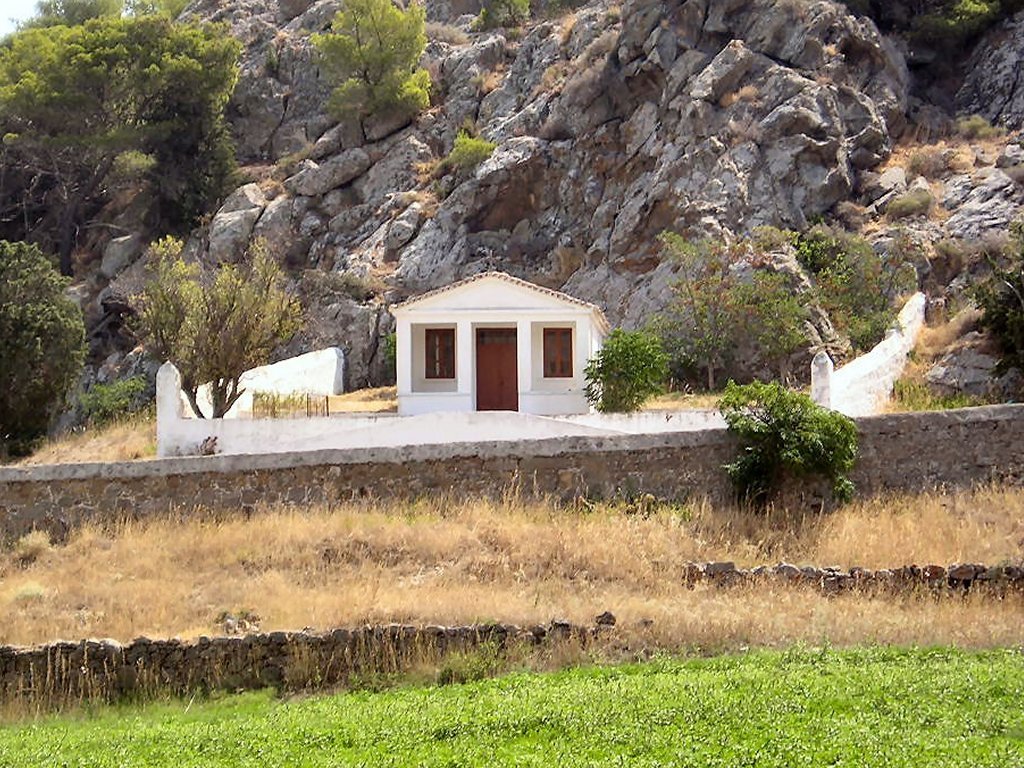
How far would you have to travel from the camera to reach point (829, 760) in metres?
7.07

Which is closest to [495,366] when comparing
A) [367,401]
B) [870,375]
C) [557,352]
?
[557,352]

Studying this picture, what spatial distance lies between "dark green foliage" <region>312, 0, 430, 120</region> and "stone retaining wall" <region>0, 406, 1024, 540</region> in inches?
1315

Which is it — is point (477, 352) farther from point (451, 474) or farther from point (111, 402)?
point (451, 474)

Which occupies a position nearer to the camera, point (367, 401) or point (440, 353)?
A: point (440, 353)

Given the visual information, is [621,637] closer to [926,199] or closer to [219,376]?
[219,376]

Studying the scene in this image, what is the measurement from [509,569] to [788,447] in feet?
15.5

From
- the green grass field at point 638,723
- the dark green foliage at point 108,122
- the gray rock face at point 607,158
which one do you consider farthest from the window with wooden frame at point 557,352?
the dark green foliage at point 108,122

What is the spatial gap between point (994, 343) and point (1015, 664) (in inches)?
643

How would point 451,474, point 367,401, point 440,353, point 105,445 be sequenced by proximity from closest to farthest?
point 451,474
point 105,445
point 440,353
point 367,401

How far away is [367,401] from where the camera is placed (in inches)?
1238

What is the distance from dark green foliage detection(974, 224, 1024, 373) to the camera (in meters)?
22.3

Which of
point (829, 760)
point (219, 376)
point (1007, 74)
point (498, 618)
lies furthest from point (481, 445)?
point (1007, 74)

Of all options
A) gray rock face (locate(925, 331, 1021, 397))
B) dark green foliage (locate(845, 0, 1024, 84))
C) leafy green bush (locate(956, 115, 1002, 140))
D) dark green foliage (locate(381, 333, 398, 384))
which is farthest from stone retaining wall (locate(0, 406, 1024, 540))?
dark green foliage (locate(845, 0, 1024, 84))

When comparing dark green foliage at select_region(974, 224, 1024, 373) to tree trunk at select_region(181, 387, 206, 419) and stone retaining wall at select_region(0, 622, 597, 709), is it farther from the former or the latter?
tree trunk at select_region(181, 387, 206, 419)
